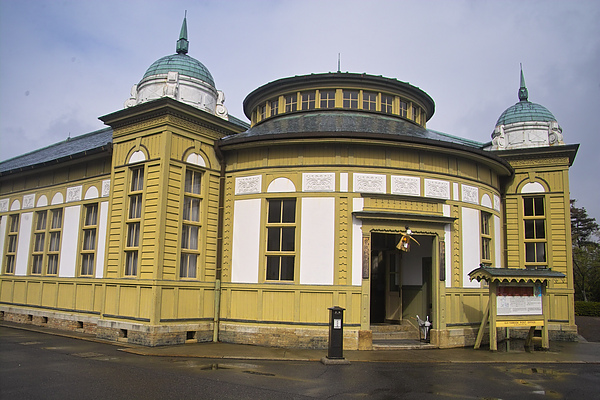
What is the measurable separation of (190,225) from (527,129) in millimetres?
12464

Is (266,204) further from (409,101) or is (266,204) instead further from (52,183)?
(52,183)

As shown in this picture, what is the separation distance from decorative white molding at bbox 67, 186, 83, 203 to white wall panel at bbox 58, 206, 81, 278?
325 mm

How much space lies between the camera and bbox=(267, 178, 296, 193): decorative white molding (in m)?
14.9

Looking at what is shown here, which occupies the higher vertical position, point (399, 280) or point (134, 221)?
point (134, 221)

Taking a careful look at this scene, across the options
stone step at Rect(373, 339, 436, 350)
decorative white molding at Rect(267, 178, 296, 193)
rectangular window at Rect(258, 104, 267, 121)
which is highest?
rectangular window at Rect(258, 104, 267, 121)

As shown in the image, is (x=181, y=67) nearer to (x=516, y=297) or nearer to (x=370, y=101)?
(x=370, y=101)

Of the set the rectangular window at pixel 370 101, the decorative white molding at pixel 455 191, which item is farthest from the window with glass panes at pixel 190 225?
the decorative white molding at pixel 455 191

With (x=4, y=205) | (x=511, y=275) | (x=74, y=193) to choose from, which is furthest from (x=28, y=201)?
(x=511, y=275)

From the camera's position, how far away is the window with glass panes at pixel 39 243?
19727mm

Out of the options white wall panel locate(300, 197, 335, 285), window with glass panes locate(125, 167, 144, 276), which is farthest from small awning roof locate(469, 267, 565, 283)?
window with glass panes locate(125, 167, 144, 276)

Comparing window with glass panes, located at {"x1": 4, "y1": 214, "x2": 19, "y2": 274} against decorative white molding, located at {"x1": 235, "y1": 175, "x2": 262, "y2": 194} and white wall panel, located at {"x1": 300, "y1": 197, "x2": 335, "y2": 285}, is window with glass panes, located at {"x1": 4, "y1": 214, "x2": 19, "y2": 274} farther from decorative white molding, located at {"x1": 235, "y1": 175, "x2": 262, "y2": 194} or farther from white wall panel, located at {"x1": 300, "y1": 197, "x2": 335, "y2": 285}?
white wall panel, located at {"x1": 300, "y1": 197, "x2": 335, "y2": 285}

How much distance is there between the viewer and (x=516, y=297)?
1442 centimetres

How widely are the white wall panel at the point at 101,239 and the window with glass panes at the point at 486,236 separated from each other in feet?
38.9

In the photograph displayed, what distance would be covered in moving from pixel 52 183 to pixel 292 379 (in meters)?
14.4
